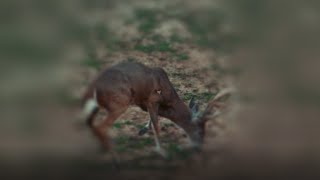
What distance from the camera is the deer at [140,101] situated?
8.07 metres

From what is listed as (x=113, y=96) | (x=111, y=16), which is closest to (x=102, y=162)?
(x=113, y=96)

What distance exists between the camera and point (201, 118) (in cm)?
899

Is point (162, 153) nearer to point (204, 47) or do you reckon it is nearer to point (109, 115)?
point (109, 115)

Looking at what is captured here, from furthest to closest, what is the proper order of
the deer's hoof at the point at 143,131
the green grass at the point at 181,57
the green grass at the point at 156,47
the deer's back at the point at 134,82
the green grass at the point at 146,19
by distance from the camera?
1. the green grass at the point at 146,19
2. the green grass at the point at 156,47
3. the green grass at the point at 181,57
4. the deer's hoof at the point at 143,131
5. the deer's back at the point at 134,82

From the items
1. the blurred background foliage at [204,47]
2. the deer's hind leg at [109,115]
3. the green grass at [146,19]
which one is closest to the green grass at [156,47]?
the blurred background foliage at [204,47]

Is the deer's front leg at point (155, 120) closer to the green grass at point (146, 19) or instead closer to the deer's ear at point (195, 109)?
the deer's ear at point (195, 109)

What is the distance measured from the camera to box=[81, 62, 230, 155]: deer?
8072mm

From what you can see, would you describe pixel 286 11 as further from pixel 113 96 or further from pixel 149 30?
pixel 113 96

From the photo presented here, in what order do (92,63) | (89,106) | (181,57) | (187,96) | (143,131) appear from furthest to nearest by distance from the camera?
(181,57) → (92,63) → (187,96) → (143,131) → (89,106)

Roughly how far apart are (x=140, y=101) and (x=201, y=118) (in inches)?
30.4

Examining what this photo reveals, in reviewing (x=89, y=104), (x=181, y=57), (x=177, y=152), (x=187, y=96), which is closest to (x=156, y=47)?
(x=181, y=57)

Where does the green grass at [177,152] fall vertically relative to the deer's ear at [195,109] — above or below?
below

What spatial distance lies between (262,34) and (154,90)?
4290 mm

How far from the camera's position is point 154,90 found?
9.05m
